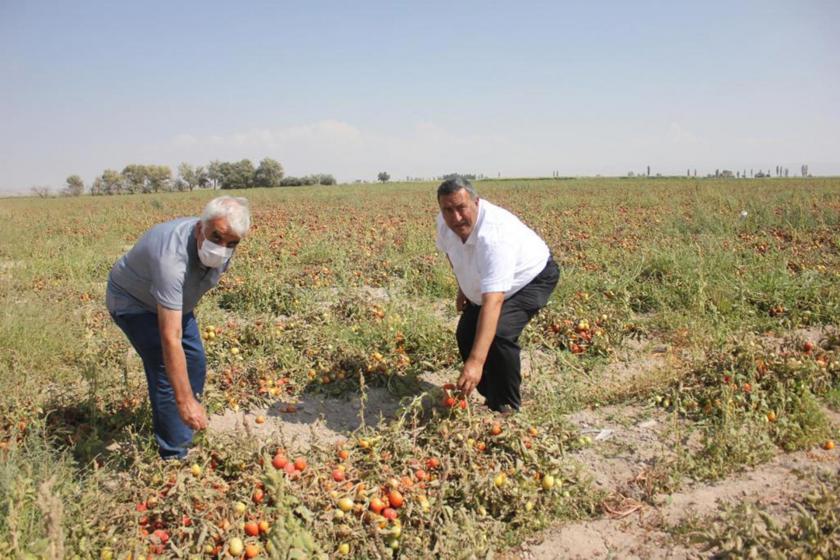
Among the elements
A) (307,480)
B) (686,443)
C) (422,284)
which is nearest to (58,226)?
(422,284)

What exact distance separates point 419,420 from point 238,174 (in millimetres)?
72076

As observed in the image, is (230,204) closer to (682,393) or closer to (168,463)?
(168,463)

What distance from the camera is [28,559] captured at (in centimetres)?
198

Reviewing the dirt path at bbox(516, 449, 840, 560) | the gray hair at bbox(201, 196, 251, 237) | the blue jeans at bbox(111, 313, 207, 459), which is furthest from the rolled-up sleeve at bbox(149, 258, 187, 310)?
the dirt path at bbox(516, 449, 840, 560)

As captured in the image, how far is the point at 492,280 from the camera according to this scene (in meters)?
3.05

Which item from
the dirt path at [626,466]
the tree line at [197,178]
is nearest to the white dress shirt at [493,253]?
the dirt path at [626,466]

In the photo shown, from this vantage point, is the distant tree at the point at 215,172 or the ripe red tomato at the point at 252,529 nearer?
the ripe red tomato at the point at 252,529

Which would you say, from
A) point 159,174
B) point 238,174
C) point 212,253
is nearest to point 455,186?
point 212,253

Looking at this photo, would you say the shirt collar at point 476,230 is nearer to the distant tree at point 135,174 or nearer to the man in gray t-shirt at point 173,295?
the man in gray t-shirt at point 173,295

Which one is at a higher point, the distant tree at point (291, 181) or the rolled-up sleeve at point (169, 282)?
the distant tree at point (291, 181)

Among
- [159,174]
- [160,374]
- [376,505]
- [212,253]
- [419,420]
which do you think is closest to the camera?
[376,505]

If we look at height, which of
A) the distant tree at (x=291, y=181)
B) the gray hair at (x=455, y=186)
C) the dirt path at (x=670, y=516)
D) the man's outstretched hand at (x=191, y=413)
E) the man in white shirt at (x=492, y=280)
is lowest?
the dirt path at (x=670, y=516)

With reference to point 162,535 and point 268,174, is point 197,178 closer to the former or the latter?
point 268,174

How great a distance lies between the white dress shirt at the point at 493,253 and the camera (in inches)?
121
